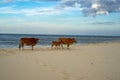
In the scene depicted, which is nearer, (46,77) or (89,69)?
(46,77)

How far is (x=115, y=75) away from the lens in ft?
25.2

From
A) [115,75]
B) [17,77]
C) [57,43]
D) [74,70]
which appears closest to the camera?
[17,77]

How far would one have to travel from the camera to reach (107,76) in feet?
24.7

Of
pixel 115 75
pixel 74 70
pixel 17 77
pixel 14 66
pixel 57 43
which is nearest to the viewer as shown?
pixel 17 77

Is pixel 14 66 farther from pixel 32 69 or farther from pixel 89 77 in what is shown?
pixel 89 77

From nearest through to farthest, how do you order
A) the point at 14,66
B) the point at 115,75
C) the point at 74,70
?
the point at 115,75, the point at 74,70, the point at 14,66

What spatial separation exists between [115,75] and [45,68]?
2.49 m

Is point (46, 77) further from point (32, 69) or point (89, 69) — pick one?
point (89, 69)

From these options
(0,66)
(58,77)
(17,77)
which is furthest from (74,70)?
(0,66)

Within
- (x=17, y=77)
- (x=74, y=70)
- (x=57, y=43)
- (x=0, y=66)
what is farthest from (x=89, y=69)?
(x=57, y=43)

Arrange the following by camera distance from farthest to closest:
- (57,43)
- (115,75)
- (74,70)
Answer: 1. (57,43)
2. (74,70)
3. (115,75)

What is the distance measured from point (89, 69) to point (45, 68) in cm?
158

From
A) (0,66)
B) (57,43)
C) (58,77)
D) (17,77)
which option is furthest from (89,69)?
(57,43)

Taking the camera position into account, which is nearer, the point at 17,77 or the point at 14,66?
the point at 17,77
